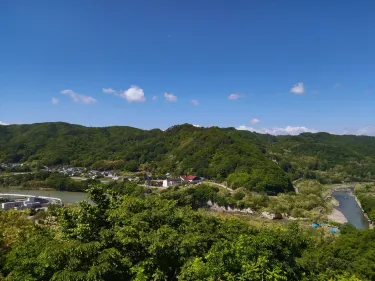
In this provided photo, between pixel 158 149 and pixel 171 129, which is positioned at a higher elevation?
pixel 171 129

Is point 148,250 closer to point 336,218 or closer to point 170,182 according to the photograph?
point 336,218

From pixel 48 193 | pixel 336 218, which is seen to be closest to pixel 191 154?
pixel 48 193

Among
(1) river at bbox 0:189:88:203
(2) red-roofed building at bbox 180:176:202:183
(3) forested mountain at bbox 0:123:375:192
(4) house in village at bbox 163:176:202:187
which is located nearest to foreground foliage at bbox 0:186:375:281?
(3) forested mountain at bbox 0:123:375:192

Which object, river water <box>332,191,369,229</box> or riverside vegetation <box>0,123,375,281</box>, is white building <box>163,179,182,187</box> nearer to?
riverside vegetation <box>0,123,375,281</box>

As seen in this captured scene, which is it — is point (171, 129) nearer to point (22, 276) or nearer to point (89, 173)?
point (89, 173)

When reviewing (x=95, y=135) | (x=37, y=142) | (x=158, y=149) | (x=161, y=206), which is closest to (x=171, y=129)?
(x=158, y=149)
